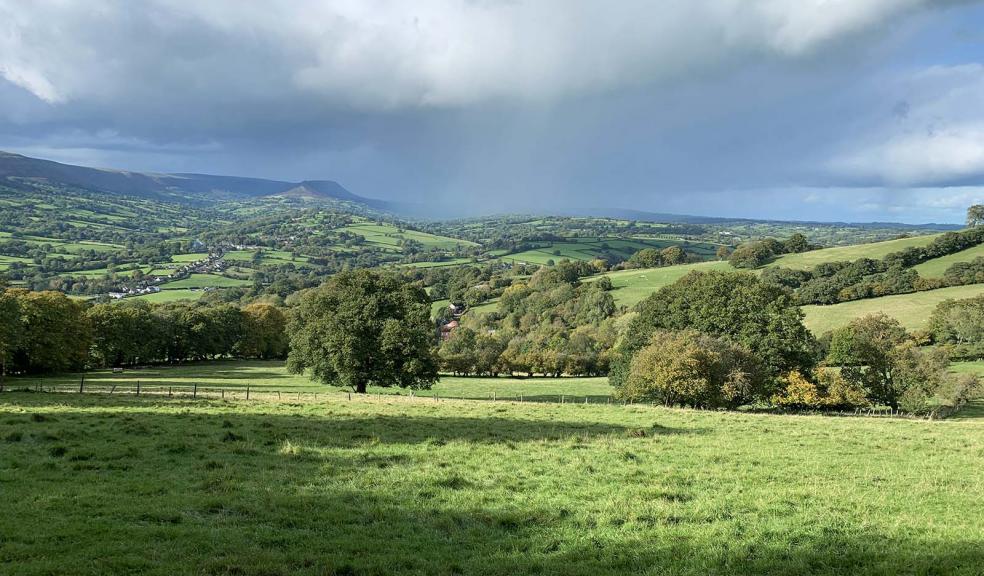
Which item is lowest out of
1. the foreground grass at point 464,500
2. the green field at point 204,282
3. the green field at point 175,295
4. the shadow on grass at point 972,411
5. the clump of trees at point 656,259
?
the green field at point 175,295

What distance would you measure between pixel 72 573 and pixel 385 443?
1205cm

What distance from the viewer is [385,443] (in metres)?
19.6

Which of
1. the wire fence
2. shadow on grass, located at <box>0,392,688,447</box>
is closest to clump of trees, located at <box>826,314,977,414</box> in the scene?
the wire fence

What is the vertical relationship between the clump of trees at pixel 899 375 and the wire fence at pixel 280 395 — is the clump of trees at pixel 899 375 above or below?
above

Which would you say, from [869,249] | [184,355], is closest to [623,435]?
[184,355]

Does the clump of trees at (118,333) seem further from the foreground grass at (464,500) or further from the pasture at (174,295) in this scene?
the pasture at (174,295)

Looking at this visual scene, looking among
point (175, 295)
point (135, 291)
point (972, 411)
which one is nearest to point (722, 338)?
point (972, 411)

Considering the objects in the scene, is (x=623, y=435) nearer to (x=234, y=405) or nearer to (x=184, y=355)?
(x=234, y=405)

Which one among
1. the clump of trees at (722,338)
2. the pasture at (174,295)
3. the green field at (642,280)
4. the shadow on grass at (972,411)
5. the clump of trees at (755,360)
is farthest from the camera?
the pasture at (174,295)

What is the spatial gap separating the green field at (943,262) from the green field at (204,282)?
615 ft

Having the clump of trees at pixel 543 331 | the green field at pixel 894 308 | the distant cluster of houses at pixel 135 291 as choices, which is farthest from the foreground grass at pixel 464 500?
the distant cluster of houses at pixel 135 291

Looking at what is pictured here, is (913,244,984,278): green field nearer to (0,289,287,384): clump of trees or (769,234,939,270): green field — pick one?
(769,234,939,270): green field

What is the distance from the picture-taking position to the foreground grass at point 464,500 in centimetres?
916

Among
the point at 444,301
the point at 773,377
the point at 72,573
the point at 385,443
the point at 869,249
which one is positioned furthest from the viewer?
the point at 444,301
